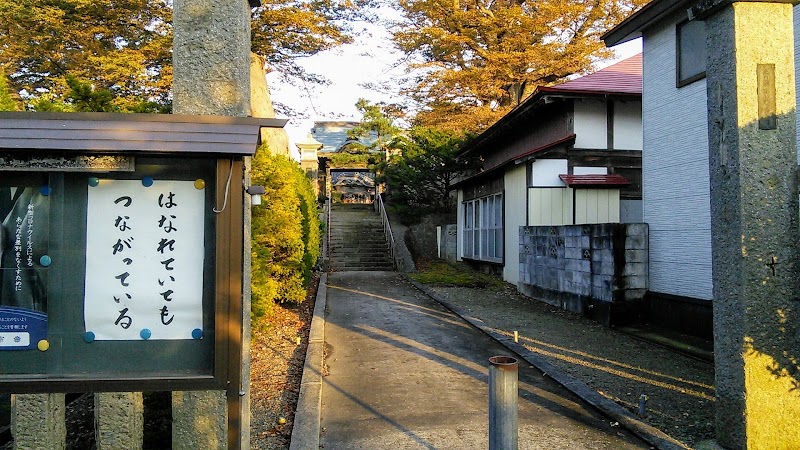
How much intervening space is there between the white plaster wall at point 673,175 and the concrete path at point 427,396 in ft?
10.8

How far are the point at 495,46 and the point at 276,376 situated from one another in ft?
66.0

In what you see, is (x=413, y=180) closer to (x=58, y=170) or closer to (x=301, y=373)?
(x=301, y=373)

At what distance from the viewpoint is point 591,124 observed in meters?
13.0

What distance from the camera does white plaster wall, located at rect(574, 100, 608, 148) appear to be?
1293 centimetres

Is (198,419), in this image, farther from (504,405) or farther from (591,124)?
(591,124)

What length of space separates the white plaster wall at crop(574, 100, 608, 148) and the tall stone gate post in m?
8.83

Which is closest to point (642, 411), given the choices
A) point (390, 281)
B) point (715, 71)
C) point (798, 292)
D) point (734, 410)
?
point (734, 410)

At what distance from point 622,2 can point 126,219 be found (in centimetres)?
2466

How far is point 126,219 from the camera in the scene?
126 inches

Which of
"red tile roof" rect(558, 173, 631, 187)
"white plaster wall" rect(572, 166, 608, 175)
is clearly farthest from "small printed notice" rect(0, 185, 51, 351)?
"white plaster wall" rect(572, 166, 608, 175)

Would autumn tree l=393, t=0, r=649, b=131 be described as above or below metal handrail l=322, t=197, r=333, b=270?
above

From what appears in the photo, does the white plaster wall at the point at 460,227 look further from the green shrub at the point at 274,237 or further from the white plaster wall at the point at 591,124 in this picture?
the green shrub at the point at 274,237

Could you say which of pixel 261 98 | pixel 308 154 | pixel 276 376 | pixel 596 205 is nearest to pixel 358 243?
pixel 308 154

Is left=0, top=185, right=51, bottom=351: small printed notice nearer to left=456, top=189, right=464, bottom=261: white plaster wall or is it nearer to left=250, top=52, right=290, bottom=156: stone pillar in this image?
left=250, top=52, right=290, bottom=156: stone pillar
